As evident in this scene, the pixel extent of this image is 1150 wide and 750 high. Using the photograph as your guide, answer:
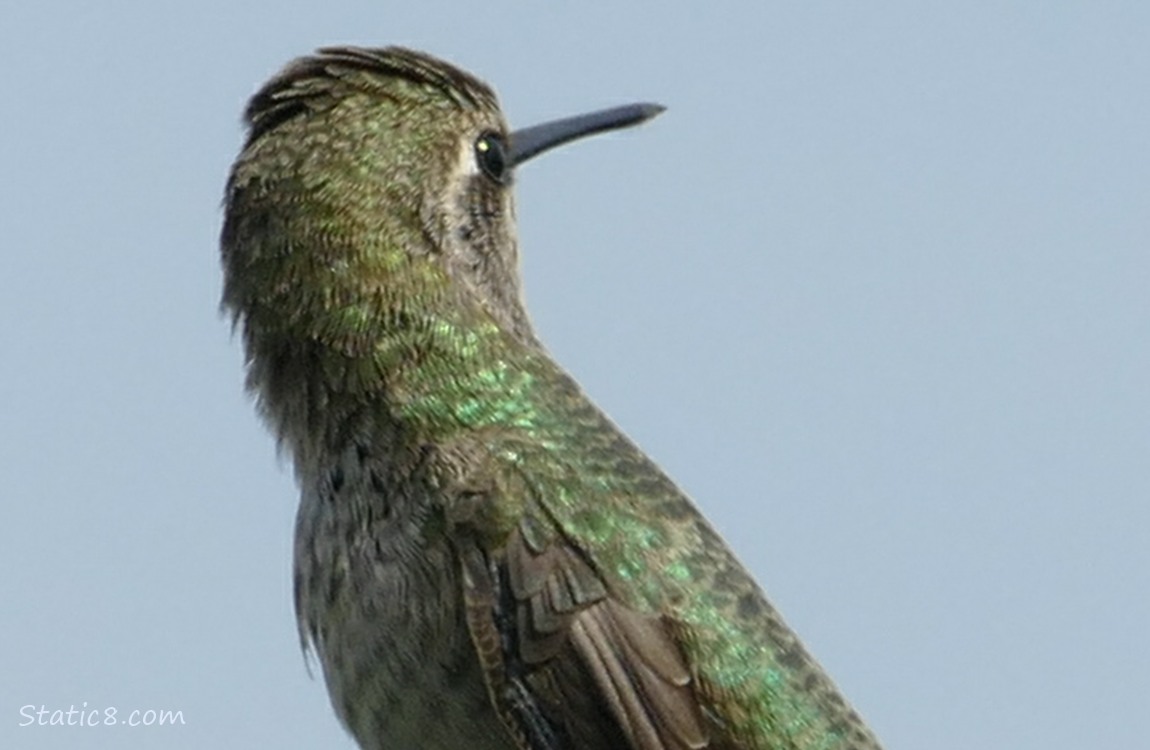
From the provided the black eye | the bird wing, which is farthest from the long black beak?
the bird wing

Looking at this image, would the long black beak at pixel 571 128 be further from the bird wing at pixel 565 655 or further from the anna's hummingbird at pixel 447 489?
the bird wing at pixel 565 655

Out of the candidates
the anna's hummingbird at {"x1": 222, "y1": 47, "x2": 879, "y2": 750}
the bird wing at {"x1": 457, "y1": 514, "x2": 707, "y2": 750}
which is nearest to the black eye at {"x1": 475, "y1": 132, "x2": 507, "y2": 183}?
the anna's hummingbird at {"x1": 222, "y1": 47, "x2": 879, "y2": 750}

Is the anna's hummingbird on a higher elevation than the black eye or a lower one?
lower

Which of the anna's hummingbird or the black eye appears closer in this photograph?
the anna's hummingbird

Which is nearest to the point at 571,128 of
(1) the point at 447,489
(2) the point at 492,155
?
(2) the point at 492,155

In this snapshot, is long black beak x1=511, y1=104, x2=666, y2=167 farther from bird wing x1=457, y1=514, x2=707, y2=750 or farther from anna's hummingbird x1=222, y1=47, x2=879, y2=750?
bird wing x1=457, y1=514, x2=707, y2=750

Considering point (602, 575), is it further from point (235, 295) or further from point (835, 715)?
point (235, 295)

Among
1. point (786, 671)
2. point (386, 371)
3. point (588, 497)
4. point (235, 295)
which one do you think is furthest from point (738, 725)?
point (235, 295)

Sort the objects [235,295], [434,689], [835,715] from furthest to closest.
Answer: [235,295], [835,715], [434,689]
